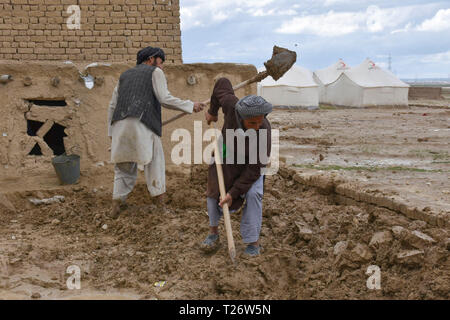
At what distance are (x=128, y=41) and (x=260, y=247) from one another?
3840 mm

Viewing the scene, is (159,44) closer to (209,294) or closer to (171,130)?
(171,130)

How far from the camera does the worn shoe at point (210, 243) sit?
11.5ft

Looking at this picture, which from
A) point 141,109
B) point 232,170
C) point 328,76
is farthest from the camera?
point 328,76

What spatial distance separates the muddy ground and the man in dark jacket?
0.64 ft

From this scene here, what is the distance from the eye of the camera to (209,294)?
300 centimetres

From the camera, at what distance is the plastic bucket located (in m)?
5.00

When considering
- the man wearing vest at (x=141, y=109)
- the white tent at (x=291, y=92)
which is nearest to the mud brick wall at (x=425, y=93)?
the white tent at (x=291, y=92)

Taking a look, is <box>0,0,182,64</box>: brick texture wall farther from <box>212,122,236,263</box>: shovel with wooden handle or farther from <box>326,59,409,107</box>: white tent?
<box>326,59,409,107</box>: white tent

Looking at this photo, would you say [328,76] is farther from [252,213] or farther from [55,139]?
[252,213]

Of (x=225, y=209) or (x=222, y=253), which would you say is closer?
(x=225, y=209)

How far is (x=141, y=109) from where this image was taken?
4215mm

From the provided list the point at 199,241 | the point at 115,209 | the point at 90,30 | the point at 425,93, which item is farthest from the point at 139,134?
the point at 425,93

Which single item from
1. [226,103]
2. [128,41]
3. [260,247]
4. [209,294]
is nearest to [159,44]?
[128,41]

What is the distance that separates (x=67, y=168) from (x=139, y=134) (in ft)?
4.14
